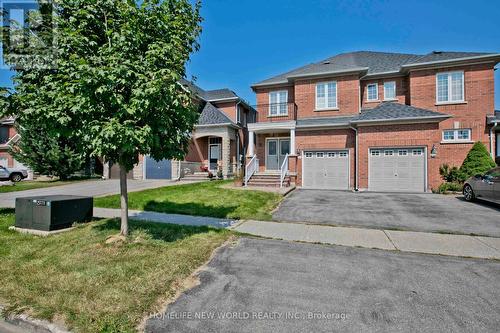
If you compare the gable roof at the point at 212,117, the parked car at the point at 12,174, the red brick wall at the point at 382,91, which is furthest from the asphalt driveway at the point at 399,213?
the parked car at the point at 12,174

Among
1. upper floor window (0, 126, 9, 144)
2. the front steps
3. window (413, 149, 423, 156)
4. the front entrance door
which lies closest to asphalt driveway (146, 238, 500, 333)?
the front steps

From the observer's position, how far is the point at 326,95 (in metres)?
17.6

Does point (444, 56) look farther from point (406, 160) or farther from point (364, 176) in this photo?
point (364, 176)

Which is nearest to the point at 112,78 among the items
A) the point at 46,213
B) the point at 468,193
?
the point at 46,213

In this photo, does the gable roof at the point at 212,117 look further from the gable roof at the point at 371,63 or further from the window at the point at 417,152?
the window at the point at 417,152

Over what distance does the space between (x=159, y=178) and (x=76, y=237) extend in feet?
48.3

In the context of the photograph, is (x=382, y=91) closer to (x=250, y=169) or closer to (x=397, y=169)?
(x=397, y=169)

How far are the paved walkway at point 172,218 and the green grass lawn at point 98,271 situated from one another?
748 millimetres

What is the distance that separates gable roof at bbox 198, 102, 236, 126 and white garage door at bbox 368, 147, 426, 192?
1093 cm

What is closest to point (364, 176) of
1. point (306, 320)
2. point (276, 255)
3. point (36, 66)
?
point (276, 255)

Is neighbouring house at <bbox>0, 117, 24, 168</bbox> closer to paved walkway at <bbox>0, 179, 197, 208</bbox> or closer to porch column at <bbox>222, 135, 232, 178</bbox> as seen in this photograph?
paved walkway at <bbox>0, 179, 197, 208</bbox>

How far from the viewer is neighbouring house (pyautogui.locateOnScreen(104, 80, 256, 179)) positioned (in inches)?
764

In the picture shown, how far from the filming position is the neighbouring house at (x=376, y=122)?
13.8 meters

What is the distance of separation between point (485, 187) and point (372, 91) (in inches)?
413
